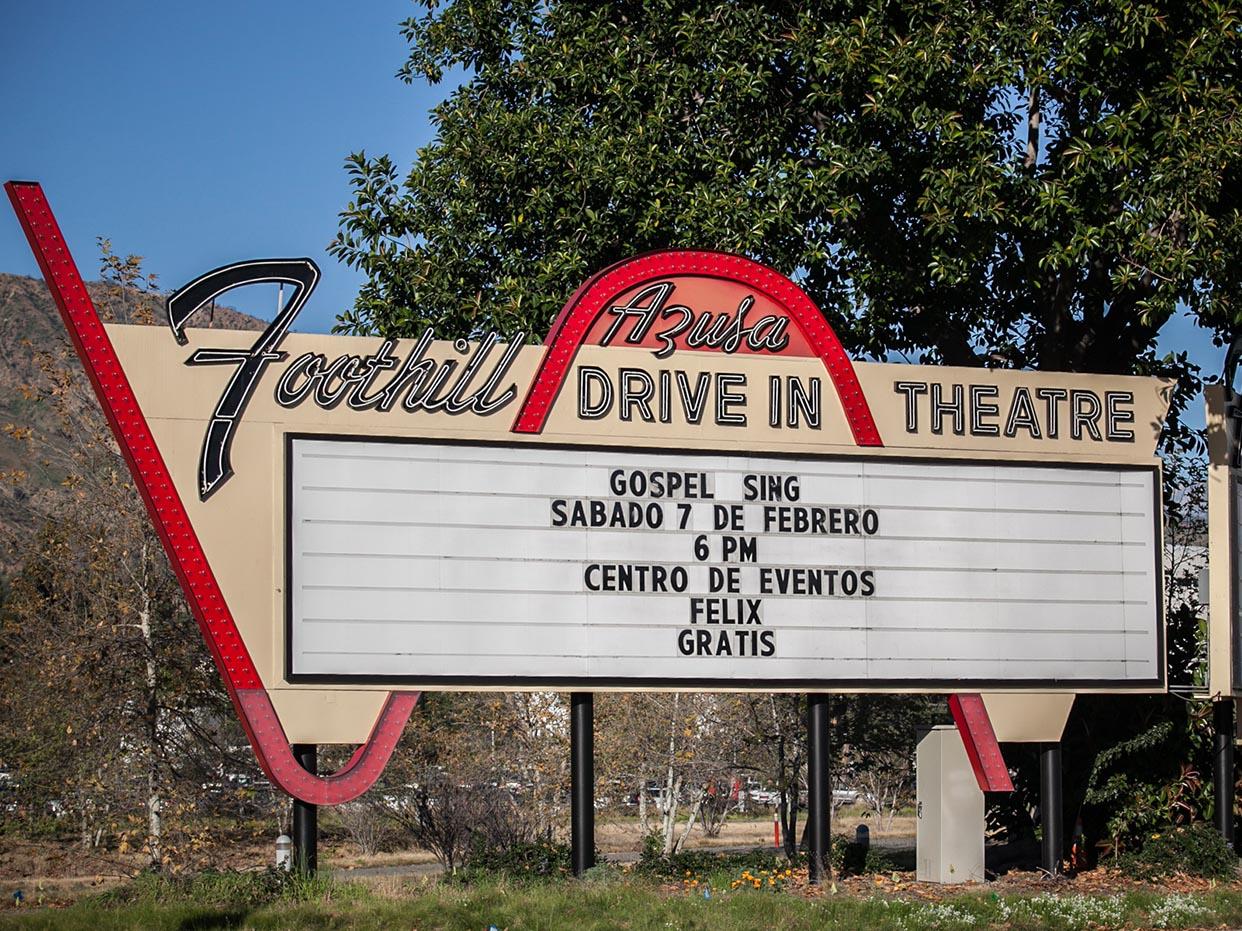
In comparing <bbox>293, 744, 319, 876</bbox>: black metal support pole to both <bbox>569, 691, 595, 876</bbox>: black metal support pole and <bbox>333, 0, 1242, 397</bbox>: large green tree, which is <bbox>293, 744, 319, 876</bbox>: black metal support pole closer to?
<bbox>569, 691, 595, 876</bbox>: black metal support pole

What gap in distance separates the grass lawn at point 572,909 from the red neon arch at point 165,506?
1.16m

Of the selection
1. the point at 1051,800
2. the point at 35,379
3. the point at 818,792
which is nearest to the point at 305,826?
the point at 818,792

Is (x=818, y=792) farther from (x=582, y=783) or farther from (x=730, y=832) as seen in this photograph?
(x=730, y=832)

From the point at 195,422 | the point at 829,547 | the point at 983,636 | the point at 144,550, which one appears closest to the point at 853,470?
the point at 829,547

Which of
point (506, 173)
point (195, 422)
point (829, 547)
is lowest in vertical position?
point (829, 547)

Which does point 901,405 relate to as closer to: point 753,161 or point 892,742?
point 753,161

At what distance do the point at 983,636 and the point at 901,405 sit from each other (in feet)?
8.98

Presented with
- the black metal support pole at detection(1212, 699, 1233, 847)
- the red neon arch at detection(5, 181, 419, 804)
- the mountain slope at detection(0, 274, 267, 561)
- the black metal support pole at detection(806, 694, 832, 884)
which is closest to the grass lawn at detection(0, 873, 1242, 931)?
the black metal support pole at detection(806, 694, 832, 884)

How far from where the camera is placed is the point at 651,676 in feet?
51.3

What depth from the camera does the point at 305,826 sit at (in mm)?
15203

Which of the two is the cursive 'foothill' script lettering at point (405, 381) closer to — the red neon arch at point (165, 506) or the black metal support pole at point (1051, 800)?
the red neon arch at point (165, 506)

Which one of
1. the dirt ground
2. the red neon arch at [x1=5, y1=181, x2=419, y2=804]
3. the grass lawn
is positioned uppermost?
the red neon arch at [x1=5, y1=181, x2=419, y2=804]

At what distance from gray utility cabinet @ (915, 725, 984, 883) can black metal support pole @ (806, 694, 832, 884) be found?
1.48 m

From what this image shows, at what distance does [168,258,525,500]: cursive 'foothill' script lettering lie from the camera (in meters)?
14.7
